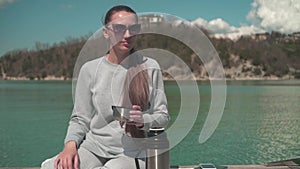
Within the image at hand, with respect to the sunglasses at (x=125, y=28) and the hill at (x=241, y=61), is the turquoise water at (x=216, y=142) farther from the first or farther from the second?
the hill at (x=241, y=61)

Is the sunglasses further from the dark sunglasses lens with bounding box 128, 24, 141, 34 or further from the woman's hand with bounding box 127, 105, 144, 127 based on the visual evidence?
the woman's hand with bounding box 127, 105, 144, 127

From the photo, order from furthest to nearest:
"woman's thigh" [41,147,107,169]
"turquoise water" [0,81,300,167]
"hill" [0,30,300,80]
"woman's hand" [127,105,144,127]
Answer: "hill" [0,30,300,80] → "turquoise water" [0,81,300,167] → "woman's thigh" [41,147,107,169] → "woman's hand" [127,105,144,127]

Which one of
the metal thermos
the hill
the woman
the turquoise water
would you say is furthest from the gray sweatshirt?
the hill

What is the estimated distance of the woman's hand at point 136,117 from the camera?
1.64 meters

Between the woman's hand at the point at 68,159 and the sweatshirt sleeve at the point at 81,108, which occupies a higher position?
the sweatshirt sleeve at the point at 81,108

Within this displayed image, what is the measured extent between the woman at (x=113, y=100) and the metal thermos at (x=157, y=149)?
5 cm

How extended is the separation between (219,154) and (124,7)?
9088 mm

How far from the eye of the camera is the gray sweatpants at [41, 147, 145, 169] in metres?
1.84

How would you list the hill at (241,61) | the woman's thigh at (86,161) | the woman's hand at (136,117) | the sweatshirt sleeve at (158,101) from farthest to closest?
the hill at (241,61)
the woman's thigh at (86,161)
the sweatshirt sleeve at (158,101)
the woman's hand at (136,117)

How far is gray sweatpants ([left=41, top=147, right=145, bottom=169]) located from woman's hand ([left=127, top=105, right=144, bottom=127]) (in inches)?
9.7

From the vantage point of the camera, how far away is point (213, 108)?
1697 mm

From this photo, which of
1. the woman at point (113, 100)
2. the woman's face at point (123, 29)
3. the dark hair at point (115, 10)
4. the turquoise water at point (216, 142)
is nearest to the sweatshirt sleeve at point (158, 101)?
the woman at point (113, 100)

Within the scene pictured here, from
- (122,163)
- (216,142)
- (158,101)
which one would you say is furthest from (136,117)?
(216,142)

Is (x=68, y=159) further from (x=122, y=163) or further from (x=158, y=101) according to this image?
(x=158, y=101)
